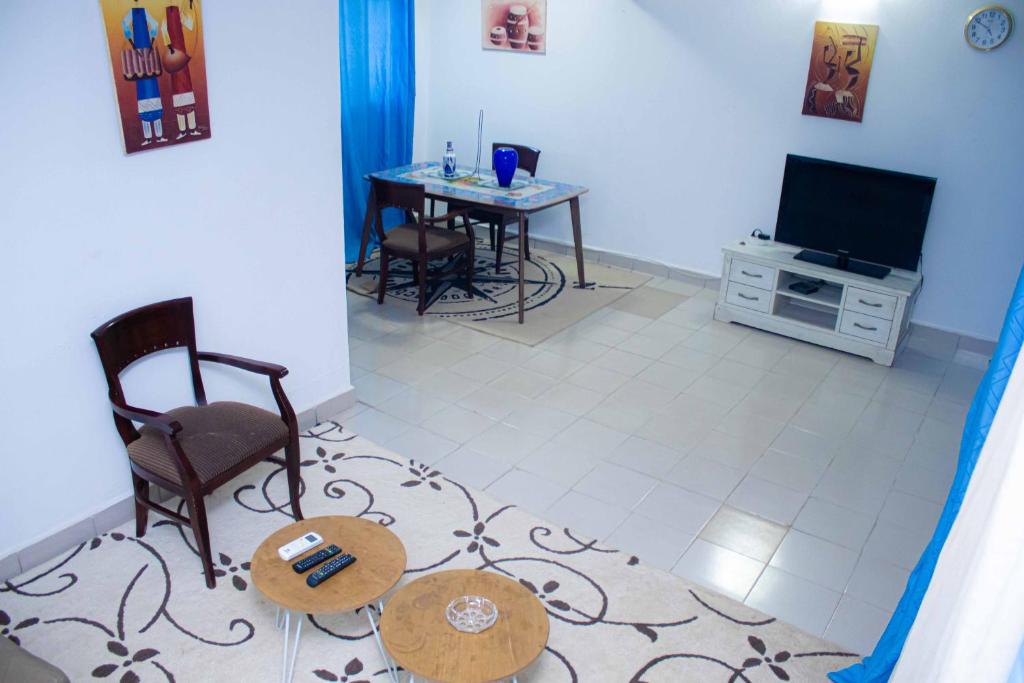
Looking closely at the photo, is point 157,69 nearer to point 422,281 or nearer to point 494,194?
point 422,281

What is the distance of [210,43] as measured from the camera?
2969 millimetres

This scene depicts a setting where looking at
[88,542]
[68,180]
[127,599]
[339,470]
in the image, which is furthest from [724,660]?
[68,180]

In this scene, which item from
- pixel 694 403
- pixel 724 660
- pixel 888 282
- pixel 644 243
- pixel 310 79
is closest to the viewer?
pixel 724 660

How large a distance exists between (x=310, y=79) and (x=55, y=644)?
2226mm

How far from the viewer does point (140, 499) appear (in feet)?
9.86

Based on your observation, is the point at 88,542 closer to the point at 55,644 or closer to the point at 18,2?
the point at 55,644

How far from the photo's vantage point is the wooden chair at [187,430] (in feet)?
9.10

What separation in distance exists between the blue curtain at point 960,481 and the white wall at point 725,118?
3016 mm

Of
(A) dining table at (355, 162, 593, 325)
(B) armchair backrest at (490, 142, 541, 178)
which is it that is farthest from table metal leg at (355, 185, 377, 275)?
(B) armchair backrest at (490, 142, 541, 178)

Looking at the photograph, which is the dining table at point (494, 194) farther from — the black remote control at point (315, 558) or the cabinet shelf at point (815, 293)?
the black remote control at point (315, 558)

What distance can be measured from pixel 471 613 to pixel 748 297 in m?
3.50

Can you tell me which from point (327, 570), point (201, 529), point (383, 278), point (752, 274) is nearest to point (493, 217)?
point (383, 278)

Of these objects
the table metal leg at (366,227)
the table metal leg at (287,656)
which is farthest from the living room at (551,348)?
the table metal leg at (366,227)

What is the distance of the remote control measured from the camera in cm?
235
